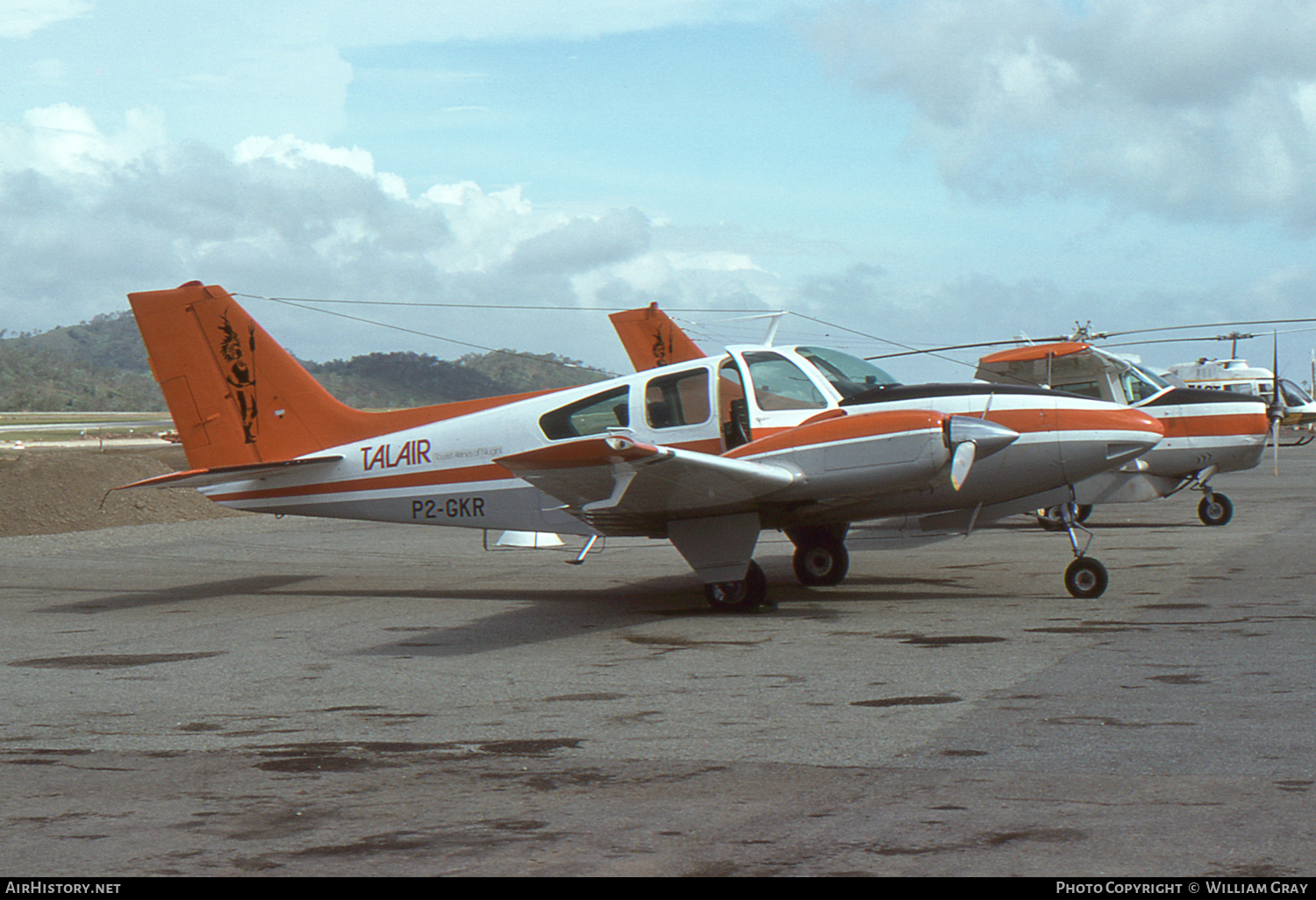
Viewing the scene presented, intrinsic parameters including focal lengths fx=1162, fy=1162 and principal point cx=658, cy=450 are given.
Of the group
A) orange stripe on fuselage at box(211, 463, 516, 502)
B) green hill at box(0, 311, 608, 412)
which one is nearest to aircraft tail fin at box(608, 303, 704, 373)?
orange stripe on fuselage at box(211, 463, 516, 502)

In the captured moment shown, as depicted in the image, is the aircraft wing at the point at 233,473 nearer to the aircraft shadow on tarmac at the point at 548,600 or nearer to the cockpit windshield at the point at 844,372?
the aircraft shadow on tarmac at the point at 548,600

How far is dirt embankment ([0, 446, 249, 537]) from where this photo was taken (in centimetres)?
2234

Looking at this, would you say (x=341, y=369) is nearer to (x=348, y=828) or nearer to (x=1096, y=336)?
(x=1096, y=336)

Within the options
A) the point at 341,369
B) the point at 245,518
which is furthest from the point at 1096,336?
the point at 341,369

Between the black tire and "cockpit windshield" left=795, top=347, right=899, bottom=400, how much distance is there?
2413 millimetres

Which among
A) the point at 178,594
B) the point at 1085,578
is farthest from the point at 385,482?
the point at 1085,578

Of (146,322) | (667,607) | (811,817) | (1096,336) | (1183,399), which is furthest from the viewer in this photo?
(1096,336)

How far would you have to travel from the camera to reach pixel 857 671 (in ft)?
24.6

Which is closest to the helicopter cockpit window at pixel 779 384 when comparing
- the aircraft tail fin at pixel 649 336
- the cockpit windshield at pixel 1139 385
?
the cockpit windshield at pixel 1139 385

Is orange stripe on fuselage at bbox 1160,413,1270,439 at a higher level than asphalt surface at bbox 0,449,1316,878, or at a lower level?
higher

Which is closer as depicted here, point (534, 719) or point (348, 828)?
point (348, 828)

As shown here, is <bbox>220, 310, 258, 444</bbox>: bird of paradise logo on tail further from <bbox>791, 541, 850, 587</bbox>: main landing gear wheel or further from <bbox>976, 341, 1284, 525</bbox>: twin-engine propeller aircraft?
<bbox>976, 341, 1284, 525</bbox>: twin-engine propeller aircraft

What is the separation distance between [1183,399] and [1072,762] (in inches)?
570

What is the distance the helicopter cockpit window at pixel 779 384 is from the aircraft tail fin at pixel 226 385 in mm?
4555
